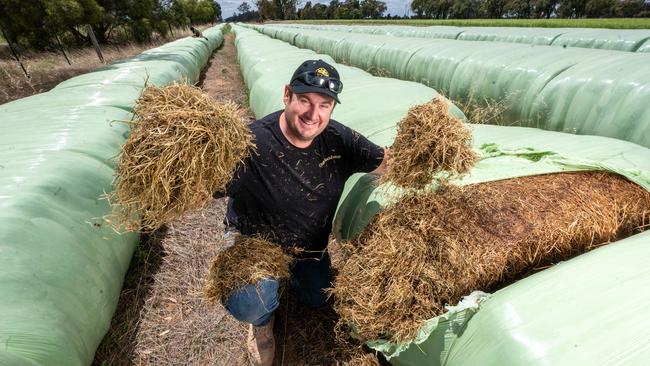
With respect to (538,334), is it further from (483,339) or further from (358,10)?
(358,10)

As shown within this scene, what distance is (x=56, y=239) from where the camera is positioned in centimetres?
215

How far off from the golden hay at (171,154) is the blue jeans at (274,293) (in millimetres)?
845

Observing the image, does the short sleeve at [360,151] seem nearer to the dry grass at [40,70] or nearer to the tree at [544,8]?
the dry grass at [40,70]

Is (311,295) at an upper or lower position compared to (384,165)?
lower

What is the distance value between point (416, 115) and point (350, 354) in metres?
1.80

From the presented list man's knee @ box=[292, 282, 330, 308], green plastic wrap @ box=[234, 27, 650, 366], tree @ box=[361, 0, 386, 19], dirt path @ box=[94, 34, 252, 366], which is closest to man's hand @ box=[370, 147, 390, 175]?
green plastic wrap @ box=[234, 27, 650, 366]

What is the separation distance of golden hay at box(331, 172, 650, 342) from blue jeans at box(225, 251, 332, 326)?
55cm

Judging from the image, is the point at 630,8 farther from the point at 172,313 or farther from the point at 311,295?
the point at 172,313

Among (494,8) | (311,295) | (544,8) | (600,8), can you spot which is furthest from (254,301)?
(494,8)

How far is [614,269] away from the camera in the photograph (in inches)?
51.0

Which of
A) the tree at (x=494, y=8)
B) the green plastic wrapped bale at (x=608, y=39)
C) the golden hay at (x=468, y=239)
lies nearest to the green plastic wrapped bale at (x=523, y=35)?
the green plastic wrapped bale at (x=608, y=39)

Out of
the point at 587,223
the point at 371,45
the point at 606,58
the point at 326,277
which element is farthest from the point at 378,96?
the point at 371,45

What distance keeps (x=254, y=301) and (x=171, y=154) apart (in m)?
1.20

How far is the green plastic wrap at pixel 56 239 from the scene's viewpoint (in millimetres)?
1776
